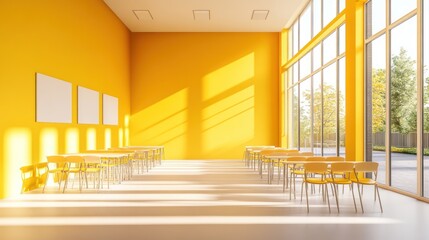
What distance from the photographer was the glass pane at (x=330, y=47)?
34.8ft

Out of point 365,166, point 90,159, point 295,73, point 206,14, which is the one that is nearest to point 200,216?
point 365,166

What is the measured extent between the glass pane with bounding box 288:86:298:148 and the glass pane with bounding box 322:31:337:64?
3547mm

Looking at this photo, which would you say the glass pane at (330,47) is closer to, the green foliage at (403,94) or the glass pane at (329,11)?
the glass pane at (329,11)

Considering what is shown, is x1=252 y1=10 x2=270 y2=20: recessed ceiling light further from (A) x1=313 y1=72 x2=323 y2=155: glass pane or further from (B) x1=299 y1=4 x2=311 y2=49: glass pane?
(A) x1=313 y1=72 x2=323 y2=155: glass pane

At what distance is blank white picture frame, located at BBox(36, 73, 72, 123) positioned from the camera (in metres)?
8.23

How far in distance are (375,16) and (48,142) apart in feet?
24.7

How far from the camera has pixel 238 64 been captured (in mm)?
16188

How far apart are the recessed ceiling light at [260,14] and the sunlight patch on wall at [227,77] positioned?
222 centimetres

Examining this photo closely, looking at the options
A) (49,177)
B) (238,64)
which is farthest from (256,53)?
(49,177)

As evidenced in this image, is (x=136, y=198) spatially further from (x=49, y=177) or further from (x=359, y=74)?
(x=359, y=74)

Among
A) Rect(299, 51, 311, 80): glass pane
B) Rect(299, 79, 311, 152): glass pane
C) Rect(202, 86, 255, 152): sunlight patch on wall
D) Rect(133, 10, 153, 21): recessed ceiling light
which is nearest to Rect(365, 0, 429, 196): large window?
Rect(299, 79, 311, 152): glass pane

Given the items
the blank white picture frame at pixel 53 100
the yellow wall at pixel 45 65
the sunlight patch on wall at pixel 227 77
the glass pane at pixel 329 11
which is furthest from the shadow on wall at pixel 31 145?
the glass pane at pixel 329 11

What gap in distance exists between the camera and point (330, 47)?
35.9ft

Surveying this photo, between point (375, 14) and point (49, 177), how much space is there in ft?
26.0
